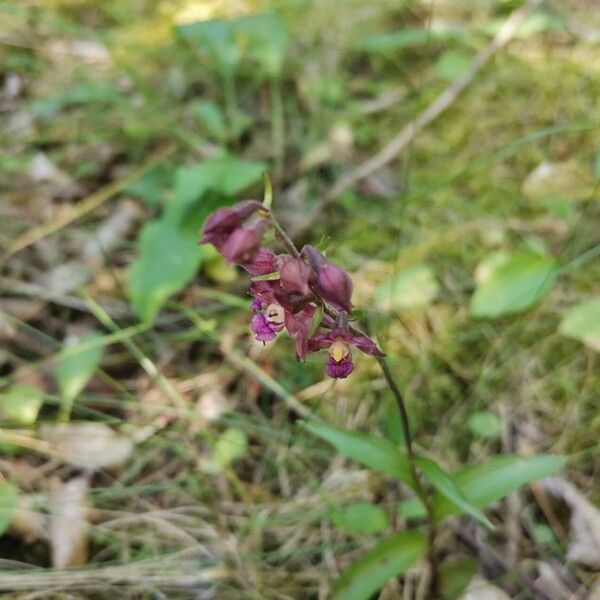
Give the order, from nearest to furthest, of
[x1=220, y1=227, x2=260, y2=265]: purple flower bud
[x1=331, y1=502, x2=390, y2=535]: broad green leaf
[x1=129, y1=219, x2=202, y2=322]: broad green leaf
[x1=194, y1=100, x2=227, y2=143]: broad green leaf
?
[x1=220, y1=227, x2=260, y2=265]: purple flower bud, [x1=331, y1=502, x2=390, y2=535]: broad green leaf, [x1=129, y1=219, x2=202, y2=322]: broad green leaf, [x1=194, y1=100, x2=227, y2=143]: broad green leaf

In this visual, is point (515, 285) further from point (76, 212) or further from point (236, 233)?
point (76, 212)

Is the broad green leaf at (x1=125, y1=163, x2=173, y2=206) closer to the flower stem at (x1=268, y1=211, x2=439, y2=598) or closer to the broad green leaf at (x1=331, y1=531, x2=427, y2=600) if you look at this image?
the flower stem at (x1=268, y1=211, x2=439, y2=598)

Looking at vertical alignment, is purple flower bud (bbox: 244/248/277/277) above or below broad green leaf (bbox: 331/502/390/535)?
above

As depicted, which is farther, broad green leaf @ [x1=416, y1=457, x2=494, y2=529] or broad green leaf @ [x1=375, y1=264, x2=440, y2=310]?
broad green leaf @ [x1=375, y1=264, x2=440, y2=310]

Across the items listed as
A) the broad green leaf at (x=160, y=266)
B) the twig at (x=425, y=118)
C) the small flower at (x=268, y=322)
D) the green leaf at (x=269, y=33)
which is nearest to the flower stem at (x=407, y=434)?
the small flower at (x=268, y=322)

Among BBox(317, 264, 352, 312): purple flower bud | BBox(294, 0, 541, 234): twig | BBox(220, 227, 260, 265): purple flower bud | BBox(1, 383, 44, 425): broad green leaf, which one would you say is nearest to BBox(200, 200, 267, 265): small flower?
BBox(220, 227, 260, 265): purple flower bud

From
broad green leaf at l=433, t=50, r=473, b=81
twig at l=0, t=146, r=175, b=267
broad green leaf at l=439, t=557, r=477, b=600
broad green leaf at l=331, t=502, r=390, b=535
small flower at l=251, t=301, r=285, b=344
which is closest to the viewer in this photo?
small flower at l=251, t=301, r=285, b=344

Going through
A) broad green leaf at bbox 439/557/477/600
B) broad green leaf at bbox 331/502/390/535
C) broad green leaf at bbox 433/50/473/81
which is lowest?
broad green leaf at bbox 439/557/477/600
